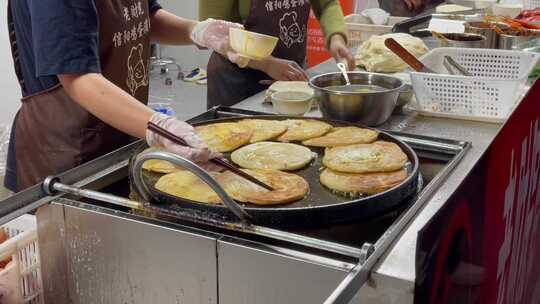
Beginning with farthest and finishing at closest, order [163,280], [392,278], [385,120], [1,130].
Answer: [1,130] < [385,120] < [163,280] < [392,278]

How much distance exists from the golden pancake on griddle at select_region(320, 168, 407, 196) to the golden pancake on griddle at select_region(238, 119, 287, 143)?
12.2 inches

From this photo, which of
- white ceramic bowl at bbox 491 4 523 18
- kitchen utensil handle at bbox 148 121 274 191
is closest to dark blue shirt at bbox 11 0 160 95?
kitchen utensil handle at bbox 148 121 274 191

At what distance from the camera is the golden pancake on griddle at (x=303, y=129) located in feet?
6.05

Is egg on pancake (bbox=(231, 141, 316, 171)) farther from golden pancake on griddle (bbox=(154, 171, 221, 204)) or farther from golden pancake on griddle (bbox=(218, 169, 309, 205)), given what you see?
golden pancake on griddle (bbox=(154, 171, 221, 204))

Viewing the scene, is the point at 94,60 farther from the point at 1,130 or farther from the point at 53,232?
the point at 1,130

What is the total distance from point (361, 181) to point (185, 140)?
42 cm

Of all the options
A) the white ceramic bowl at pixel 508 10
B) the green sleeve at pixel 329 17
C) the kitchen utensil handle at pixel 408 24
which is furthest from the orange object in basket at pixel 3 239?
the white ceramic bowl at pixel 508 10

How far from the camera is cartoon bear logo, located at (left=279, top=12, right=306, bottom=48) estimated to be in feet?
9.46

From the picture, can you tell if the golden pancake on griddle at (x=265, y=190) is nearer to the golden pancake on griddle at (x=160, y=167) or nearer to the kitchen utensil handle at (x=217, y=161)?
the kitchen utensil handle at (x=217, y=161)

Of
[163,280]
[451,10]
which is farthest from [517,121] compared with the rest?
[451,10]

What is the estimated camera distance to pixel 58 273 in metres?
1.50

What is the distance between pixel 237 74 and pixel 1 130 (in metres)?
1.44

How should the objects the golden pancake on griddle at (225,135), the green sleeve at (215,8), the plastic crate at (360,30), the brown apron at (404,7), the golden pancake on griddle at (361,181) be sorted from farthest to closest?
1. the brown apron at (404,7)
2. the plastic crate at (360,30)
3. the green sleeve at (215,8)
4. the golden pancake on griddle at (225,135)
5. the golden pancake on griddle at (361,181)

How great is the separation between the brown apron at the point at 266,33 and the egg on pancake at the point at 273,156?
3.70 feet
